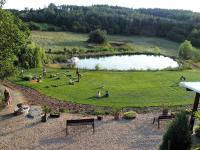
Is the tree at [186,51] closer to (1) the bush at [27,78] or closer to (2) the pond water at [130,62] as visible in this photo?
(2) the pond water at [130,62]

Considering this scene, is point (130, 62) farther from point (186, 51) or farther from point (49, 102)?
point (49, 102)

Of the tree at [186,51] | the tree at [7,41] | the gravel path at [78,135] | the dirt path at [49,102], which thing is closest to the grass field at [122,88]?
the dirt path at [49,102]

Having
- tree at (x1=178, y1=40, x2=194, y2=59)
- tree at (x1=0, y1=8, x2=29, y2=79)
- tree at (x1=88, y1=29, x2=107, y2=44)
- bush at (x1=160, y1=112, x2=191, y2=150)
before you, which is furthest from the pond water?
bush at (x1=160, y1=112, x2=191, y2=150)

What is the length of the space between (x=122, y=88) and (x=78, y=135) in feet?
47.8

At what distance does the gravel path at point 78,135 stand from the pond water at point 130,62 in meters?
38.8

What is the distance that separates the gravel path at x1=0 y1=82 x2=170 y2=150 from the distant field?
55.0 meters

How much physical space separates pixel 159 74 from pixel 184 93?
11.2 meters

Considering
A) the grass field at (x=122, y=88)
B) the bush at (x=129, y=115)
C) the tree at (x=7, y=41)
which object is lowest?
the grass field at (x=122, y=88)

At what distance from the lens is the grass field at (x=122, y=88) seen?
34.6m

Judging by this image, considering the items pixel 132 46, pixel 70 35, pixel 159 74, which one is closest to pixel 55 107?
pixel 159 74

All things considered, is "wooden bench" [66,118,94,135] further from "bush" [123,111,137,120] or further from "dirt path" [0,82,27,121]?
"dirt path" [0,82,27,121]

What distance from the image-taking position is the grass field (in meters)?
34.6

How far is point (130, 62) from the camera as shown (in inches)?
2921

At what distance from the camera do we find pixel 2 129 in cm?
2667
